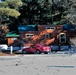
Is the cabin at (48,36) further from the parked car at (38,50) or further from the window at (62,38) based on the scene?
the parked car at (38,50)

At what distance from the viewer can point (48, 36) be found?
170 ft

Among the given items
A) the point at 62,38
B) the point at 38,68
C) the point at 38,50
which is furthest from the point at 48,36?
the point at 38,68

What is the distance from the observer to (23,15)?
6369 centimetres

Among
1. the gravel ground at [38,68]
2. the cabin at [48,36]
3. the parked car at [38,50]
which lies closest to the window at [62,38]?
the cabin at [48,36]

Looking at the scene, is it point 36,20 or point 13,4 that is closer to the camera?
point 13,4

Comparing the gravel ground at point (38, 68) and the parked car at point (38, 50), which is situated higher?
the gravel ground at point (38, 68)

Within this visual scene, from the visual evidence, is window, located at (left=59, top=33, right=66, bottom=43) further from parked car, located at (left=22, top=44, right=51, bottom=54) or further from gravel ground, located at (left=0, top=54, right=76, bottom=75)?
gravel ground, located at (left=0, top=54, right=76, bottom=75)

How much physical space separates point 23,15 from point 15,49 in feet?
47.5

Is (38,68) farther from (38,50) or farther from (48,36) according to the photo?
(48,36)

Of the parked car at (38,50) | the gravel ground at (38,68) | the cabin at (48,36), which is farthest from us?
the cabin at (48,36)

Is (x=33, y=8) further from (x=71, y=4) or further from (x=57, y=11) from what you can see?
(x=71, y=4)

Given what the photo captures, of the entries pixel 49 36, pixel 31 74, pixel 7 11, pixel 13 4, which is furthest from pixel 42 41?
pixel 31 74

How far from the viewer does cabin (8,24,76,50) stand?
168 ft

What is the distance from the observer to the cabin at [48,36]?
168 feet
